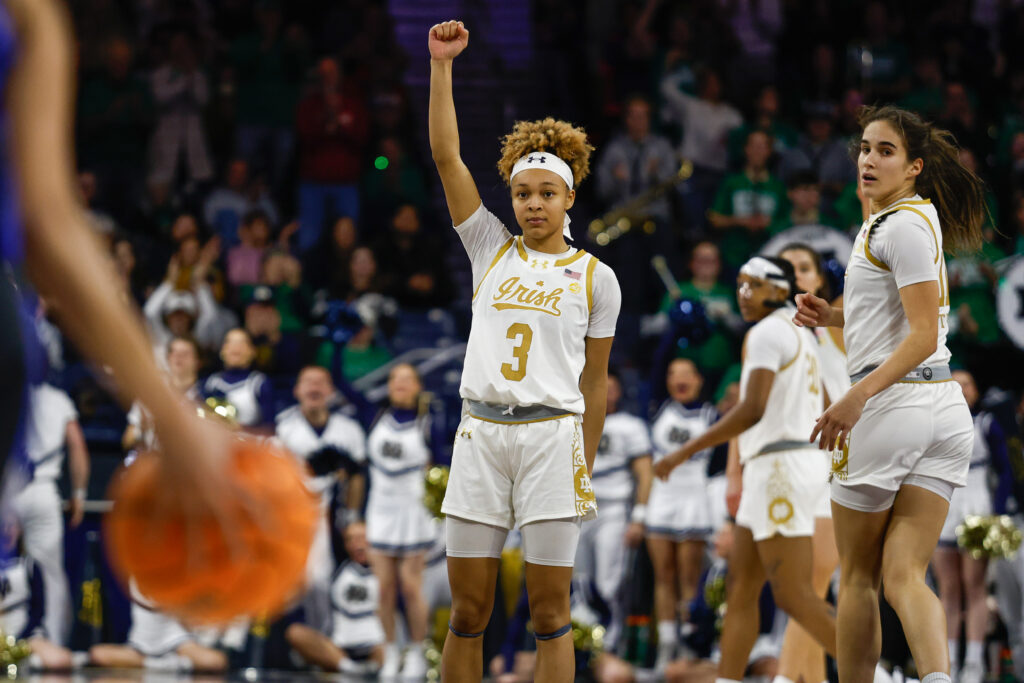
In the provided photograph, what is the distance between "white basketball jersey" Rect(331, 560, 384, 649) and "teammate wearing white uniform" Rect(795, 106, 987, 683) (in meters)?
5.11

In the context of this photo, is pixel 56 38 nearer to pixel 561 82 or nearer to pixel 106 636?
pixel 106 636

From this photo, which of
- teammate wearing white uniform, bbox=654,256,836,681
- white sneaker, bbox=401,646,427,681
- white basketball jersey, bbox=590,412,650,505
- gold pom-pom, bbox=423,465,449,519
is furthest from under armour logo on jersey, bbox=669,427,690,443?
teammate wearing white uniform, bbox=654,256,836,681

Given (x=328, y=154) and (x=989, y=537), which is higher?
(x=328, y=154)

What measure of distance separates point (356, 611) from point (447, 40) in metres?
5.49

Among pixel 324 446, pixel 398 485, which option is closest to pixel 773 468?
pixel 398 485

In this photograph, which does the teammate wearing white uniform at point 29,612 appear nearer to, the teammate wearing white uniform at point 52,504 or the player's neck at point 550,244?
the teammate wearing white uniform at point 52,504

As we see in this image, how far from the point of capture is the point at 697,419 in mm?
9188

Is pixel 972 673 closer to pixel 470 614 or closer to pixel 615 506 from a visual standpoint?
pixel 615 506

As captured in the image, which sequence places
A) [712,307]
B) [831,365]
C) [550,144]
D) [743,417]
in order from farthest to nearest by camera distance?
[712,307], [831,365], [743,417], [550,144]

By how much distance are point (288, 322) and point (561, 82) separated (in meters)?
4.40

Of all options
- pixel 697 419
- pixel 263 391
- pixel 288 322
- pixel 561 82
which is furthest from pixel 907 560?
pixel 561 82

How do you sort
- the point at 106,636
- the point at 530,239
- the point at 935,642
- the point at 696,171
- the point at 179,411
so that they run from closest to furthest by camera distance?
1. the point at 179,411
2. the point at 935,642
3. the point at 530,239
4. the point at 106,636
5. the point at 696,171

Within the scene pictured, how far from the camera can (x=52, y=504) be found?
28.1ft

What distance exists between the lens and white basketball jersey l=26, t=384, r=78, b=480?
854 cm
